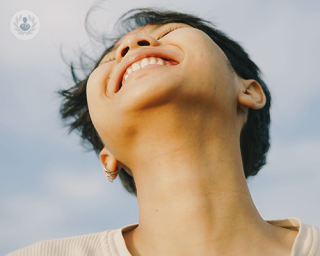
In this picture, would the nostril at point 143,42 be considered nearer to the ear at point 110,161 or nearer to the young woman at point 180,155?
the young woman at point 180,155

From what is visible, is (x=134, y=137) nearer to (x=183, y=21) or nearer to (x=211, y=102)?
(x=211, y=102)

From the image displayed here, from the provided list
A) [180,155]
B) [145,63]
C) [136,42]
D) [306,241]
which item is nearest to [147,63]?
[145,63]

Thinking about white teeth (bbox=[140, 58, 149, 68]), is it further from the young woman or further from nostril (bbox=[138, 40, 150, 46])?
nostril (bbox=[138, 40, 150, 46])

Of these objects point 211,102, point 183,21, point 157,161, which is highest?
point 183,21

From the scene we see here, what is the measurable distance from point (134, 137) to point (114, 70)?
2.11 ft

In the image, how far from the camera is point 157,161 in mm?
2180

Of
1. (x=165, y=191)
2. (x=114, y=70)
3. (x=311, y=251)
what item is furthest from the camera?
(x=114, y=70)

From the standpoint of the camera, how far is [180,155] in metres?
2.14

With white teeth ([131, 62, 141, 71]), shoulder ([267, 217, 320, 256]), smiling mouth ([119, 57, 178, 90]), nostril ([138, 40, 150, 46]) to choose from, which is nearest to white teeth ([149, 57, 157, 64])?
smiling mouth ([119, 57, 178, 90])

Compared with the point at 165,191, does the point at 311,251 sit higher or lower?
lower

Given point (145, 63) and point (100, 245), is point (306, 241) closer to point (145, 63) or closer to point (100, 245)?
point (100, 245)

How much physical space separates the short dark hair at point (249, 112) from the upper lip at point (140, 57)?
0.76 meters

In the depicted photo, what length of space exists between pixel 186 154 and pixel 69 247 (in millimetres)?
1065

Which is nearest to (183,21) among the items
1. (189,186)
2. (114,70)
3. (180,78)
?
(114,70)
